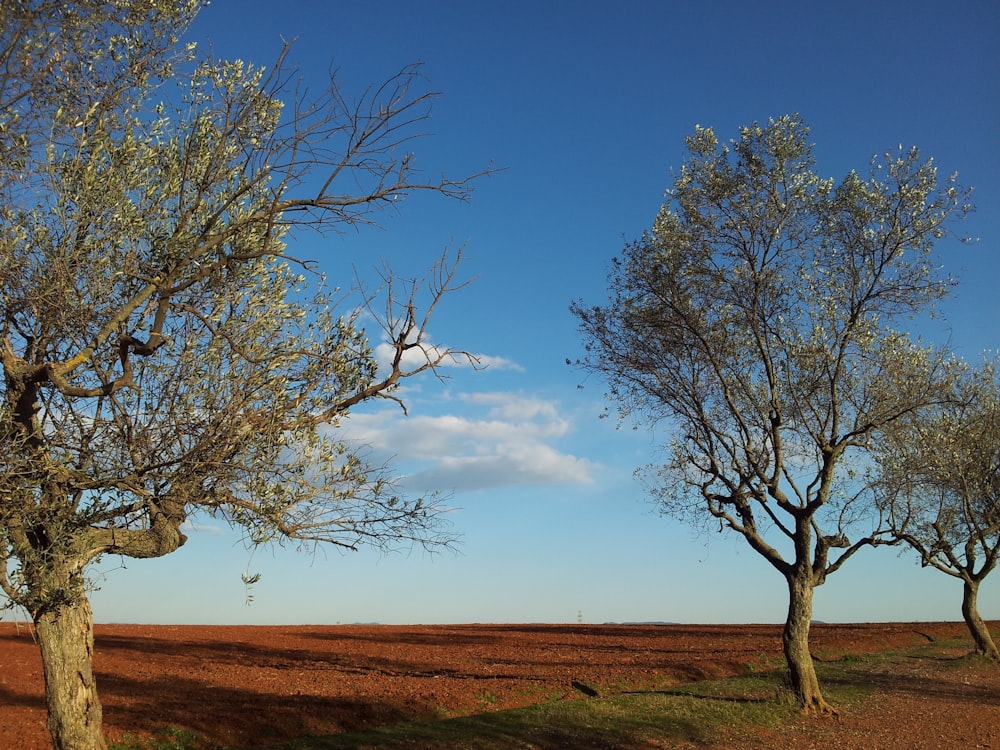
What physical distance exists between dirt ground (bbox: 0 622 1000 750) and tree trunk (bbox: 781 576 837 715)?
87 centimetres

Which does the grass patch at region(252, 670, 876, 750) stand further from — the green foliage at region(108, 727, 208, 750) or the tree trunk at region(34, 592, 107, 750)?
the tree trunk at region(34, 592, 107, 750)

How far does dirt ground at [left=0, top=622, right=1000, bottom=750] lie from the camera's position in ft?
69.9

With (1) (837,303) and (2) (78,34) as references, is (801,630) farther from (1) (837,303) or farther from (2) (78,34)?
(2) (78,34)

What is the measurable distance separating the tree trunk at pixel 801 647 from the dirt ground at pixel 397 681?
874mm

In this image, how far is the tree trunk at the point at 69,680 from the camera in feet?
37.5

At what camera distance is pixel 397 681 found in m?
29.5

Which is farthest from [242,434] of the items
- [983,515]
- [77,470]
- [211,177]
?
[983,515]

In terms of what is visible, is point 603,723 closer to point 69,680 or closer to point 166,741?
point 166,741

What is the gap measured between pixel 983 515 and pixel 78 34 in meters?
43.6

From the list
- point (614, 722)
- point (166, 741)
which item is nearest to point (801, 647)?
point (614, 722)

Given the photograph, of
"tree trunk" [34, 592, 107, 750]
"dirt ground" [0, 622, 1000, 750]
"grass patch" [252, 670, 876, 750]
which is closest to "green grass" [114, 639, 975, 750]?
"grass patch" [252, 670, 876, 750]

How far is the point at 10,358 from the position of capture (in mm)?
11211

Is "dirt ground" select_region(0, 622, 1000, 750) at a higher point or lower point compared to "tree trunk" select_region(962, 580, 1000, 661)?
lower

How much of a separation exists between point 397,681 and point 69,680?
19521 mm
